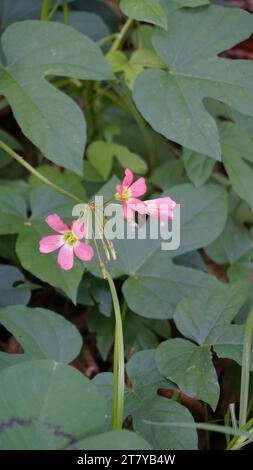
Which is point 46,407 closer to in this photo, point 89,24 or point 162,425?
point 162,425

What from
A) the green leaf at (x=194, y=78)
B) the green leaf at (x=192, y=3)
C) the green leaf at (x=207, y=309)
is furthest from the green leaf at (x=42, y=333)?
Result: the green leaf at (x=192, y=3)

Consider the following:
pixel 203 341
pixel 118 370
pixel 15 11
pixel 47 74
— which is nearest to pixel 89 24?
pixel 15 11

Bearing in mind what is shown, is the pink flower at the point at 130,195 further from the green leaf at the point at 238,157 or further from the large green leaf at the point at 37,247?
the green leaf at the point at 238,157

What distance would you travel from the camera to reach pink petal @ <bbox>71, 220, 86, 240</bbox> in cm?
106

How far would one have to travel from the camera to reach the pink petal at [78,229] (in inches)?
41.8

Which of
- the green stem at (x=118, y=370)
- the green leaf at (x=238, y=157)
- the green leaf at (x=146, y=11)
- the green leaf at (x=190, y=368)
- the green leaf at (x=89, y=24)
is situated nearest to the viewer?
the green stem at (x=118, y=370)

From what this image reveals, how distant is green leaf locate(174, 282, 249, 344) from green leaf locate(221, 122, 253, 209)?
0.26 meters

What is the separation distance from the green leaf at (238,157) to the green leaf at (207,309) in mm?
259

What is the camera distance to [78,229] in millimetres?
1062

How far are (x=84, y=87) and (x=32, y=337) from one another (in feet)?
2.70

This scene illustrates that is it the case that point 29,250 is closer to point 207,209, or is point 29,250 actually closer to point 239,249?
point 207,209

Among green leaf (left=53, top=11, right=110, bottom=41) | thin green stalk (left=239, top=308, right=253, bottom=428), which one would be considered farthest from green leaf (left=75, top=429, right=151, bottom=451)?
green leaf (left=53, top=11, right=110, bottom=41)

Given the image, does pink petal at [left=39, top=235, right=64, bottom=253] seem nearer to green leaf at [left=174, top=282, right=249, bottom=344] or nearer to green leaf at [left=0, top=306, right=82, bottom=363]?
green leaf at [left=0, top=306, right=82, bottom=363]

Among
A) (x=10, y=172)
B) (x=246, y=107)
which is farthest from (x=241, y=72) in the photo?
(x=10, y=172)
